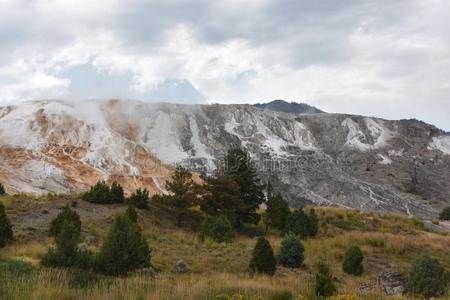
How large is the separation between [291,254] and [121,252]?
735 cm

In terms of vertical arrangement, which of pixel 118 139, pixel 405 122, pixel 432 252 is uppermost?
pixel 405 122

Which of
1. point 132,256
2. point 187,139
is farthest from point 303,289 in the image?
point 187,139

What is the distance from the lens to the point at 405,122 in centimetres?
7600

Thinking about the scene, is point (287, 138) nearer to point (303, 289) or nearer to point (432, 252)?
point (432, 252)

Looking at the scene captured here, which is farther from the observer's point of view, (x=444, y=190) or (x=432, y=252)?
(x=444, y=190)

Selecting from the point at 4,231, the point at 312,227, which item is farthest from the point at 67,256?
the point at 312,227

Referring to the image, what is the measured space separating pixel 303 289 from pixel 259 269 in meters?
5.81

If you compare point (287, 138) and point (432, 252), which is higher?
point (287, 138)

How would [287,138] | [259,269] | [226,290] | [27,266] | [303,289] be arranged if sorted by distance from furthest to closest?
[287,138] → [259,269] → [27,266] → [303,289] → [226,290]

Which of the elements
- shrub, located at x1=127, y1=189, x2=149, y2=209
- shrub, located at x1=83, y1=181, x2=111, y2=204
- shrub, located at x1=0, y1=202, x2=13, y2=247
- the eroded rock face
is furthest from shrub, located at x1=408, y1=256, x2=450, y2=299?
shrub, located at x1=83, y1=181, x2=111, y2=204

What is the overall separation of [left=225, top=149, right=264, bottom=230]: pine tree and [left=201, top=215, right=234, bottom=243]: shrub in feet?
14.2

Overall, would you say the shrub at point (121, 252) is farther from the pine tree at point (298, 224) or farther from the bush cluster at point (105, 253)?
the pine tree at point (298, 224)

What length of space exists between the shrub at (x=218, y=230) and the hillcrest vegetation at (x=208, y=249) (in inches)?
1.6

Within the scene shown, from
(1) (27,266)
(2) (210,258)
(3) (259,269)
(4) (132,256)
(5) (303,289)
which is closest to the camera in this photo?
(5) (303,289)
